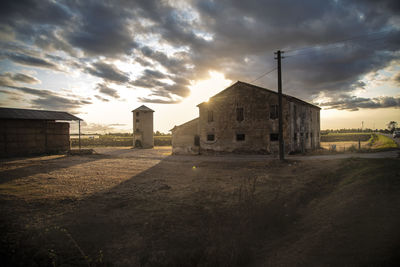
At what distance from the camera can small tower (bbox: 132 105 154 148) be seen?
37906 millimetres

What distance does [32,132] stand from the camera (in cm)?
2223

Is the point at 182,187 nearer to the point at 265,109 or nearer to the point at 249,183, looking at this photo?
the point at 249,183

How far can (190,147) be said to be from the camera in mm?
24844

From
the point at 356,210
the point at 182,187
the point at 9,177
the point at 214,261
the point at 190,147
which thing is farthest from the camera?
the point at 190,147

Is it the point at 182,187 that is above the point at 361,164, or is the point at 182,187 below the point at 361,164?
below

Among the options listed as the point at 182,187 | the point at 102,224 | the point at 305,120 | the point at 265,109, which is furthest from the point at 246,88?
the point at 102,224

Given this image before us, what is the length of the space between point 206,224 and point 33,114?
26.1 m

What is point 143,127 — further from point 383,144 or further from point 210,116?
point 383,144

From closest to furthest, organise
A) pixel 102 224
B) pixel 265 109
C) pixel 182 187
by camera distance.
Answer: pixel 102 224 → pixel 182 187 → pixel 265 109

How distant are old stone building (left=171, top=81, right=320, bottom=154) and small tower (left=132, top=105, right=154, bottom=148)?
14.4 metres

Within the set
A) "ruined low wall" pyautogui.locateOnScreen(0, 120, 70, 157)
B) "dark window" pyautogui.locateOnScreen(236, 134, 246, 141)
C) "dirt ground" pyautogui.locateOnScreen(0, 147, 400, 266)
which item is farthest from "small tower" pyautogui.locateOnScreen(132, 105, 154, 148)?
"dirt ground" pyautogui.locateOnScreen(0, 147, 400, 266)

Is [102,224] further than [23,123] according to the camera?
No

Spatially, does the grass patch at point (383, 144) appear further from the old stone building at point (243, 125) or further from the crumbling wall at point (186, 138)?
the crumbling wall at point (186, 138)

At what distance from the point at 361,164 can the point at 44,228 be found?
44.6ft
